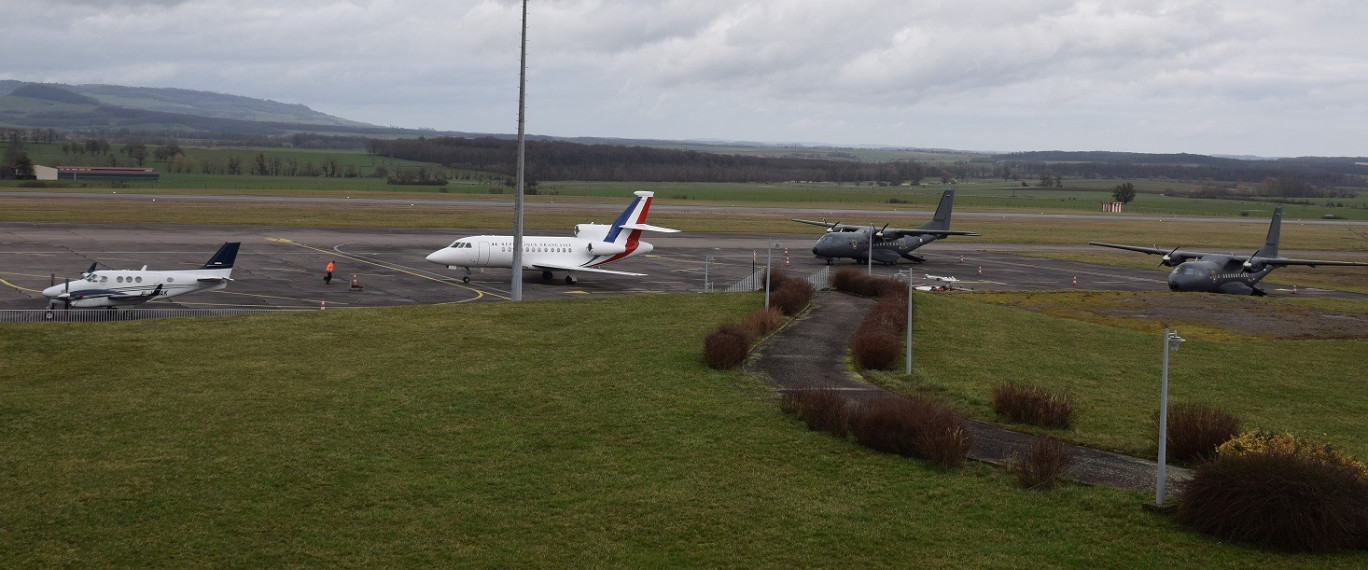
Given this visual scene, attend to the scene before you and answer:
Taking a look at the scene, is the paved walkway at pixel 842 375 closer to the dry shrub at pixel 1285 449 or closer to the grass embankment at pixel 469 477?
the dry shrub at pixel 1285 449

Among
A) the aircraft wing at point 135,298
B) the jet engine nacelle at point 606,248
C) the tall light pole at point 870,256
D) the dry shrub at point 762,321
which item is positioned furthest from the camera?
the jet engine nacelle at point 606,248

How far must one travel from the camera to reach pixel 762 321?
30.5m

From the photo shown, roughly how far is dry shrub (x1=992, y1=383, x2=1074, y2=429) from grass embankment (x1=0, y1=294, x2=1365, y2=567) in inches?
158

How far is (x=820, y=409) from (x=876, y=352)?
6749 mm

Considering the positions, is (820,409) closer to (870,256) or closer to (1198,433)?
(1198,433)

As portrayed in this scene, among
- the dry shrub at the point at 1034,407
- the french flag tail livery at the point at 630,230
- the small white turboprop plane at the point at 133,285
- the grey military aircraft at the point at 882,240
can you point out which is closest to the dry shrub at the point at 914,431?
the dry shrub at the point at 1034,407

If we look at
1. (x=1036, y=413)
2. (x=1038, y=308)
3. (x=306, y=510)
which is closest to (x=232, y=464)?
(x=306, y=510)

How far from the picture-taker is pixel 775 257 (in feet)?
230

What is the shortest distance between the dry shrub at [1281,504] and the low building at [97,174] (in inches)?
6597

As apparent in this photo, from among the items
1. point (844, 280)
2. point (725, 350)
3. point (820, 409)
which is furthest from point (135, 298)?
point (820, 409)

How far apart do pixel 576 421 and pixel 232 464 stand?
605cm

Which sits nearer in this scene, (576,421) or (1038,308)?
(576,421)

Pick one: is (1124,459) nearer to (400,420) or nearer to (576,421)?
(576,421)

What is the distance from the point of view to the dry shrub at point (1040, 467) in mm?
16562
